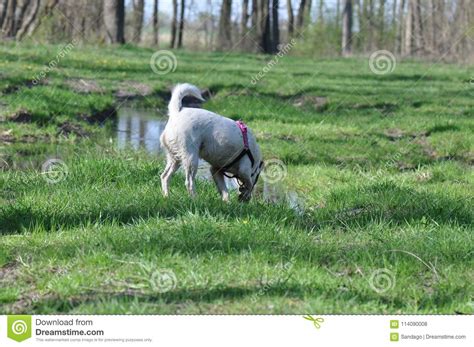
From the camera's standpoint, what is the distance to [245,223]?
6266 mm

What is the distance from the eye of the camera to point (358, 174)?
A: 1005cm

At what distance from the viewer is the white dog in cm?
754

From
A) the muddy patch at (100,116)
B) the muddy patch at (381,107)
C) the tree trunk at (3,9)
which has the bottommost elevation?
A: the muddy patch at (100,116)

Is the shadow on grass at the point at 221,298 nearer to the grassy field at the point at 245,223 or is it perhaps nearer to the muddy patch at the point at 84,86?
the grassy field at the point at 245,223

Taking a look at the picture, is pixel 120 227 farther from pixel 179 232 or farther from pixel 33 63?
pixel 33 63

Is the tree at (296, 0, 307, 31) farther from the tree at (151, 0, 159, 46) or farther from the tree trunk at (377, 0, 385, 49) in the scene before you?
the tree at (151, 0, 159, 46)

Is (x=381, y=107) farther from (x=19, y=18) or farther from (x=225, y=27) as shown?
(x=225, y=27)

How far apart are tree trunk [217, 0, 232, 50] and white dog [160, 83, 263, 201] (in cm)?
3353

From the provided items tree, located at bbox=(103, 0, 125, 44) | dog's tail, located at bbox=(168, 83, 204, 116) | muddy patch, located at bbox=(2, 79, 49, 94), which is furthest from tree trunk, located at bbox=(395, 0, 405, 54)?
dog's tail, located at bbox=(168, 83, 204, 116)

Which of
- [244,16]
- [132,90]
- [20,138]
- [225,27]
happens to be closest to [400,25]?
[244,16]

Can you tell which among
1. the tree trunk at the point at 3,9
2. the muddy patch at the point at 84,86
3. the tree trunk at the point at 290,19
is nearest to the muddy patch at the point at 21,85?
the muddy patch at the point at 84,86

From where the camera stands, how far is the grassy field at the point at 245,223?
16.1 ft

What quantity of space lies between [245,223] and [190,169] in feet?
4.67

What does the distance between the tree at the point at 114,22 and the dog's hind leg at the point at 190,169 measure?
25252mm
